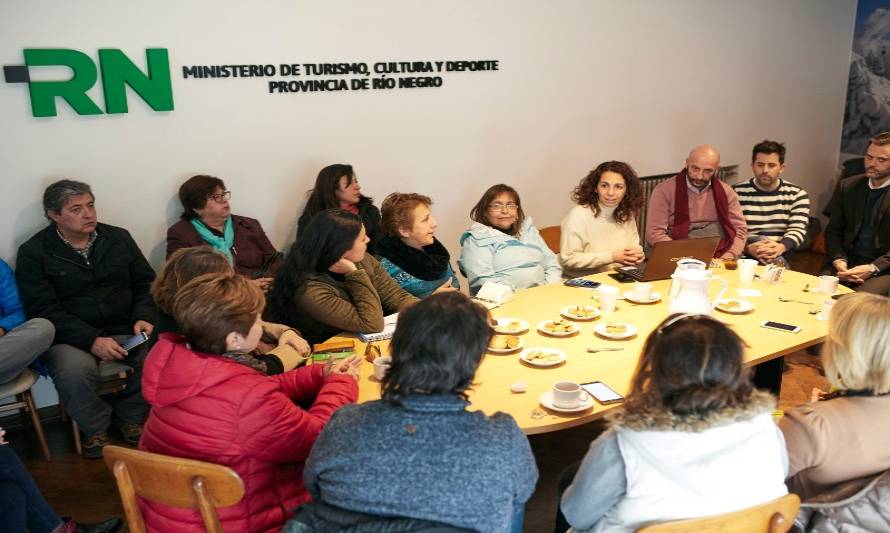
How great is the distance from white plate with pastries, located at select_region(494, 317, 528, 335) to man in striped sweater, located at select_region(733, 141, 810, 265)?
2.25m

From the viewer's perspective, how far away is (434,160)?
15.7ft

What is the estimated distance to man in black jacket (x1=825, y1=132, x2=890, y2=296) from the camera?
4121mm

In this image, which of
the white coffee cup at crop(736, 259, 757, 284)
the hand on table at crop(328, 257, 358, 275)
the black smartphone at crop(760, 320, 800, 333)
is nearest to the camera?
the black smartphone at crop(760, 320, 800, 333)

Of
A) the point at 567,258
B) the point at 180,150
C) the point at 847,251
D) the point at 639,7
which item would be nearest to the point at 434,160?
the point at 567,258

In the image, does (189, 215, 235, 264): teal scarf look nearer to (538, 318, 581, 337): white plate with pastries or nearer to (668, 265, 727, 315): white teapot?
(538, 318, 581, 337): white plate with pastries

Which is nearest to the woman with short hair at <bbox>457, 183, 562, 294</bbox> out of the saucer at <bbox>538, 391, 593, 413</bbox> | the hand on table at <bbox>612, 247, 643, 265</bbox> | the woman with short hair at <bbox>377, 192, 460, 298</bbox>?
the woman with short hair at <bbox>377, 192, 460, 298</bbox>

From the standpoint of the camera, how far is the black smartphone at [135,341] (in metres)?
3.54

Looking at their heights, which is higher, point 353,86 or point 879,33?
point 879,33

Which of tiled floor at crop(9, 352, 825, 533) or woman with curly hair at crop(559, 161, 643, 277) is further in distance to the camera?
woman with curly hair at crop(559, 161, 643, 277)

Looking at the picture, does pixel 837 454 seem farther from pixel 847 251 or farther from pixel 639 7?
pixel 639 7

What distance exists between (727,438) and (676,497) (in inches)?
6.9

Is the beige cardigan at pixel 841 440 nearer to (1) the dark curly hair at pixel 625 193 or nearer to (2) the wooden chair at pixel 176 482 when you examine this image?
(2) the wooden chair at pixel 176 482

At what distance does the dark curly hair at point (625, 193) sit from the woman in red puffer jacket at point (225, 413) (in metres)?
2.45

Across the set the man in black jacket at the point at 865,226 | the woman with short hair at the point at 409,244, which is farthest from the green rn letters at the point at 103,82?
the man in black jacket at the point at 865,226
